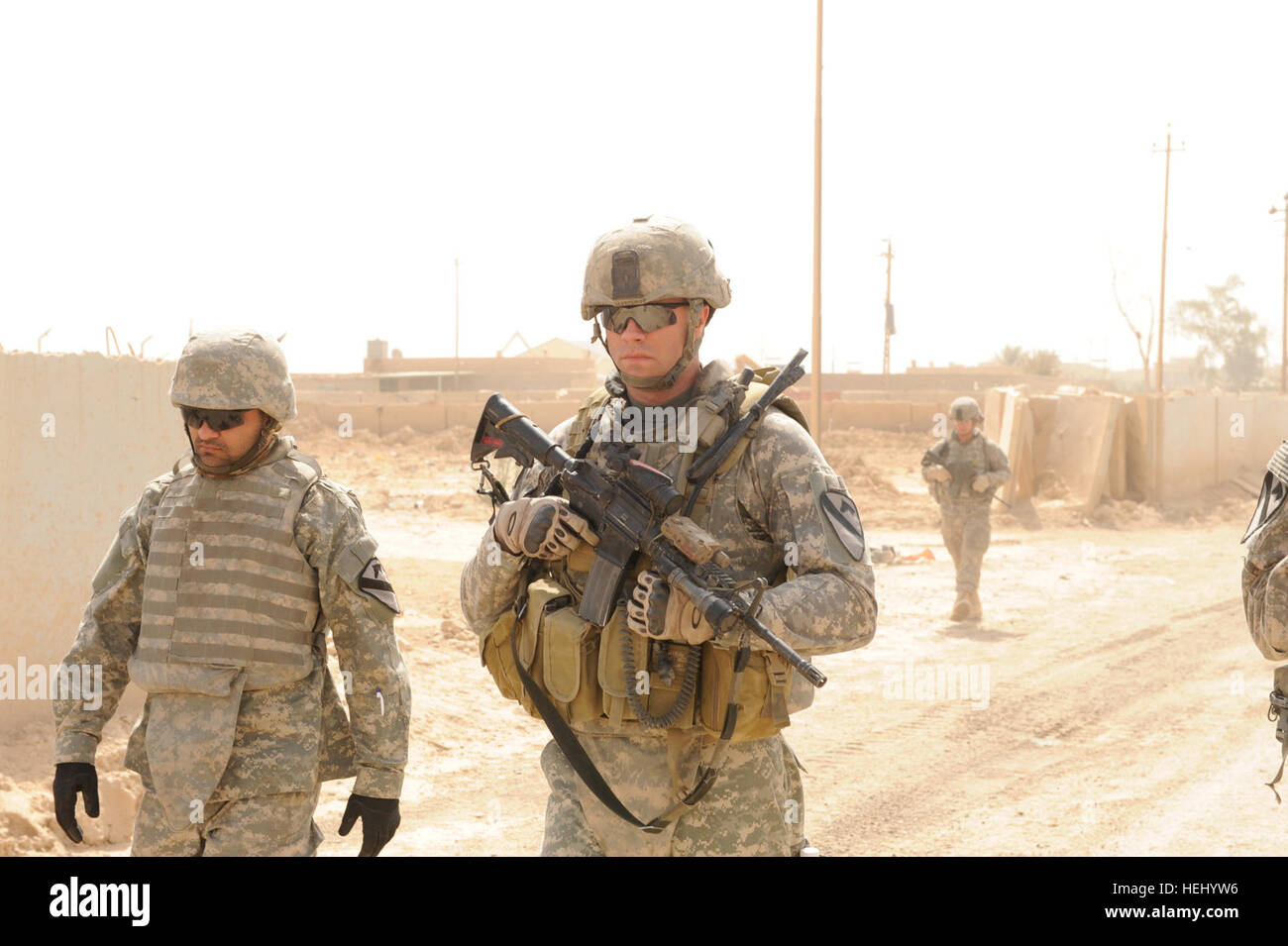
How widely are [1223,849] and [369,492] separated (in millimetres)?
17201

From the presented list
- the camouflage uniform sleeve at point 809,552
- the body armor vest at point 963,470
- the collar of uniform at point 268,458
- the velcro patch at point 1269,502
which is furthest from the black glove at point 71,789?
the body armor vest at point 963,470

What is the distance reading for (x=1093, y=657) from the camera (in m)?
10.8

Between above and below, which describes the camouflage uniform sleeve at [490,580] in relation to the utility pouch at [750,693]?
above

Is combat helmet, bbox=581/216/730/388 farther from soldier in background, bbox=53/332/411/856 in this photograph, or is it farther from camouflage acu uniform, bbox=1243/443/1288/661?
camouflage acu uniform, bbox=1243/443/1288/661

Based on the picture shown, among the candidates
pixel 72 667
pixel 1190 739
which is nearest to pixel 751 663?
Result: pixel 72 667

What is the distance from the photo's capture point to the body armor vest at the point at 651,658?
10.4 ft

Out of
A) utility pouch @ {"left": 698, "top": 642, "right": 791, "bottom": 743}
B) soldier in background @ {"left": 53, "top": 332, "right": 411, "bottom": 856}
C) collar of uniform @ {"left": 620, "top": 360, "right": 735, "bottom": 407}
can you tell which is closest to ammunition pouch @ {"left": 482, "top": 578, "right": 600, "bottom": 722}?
utility pouch @ {"left": 698, "top": 642, "right": 791, "bottom": 743}

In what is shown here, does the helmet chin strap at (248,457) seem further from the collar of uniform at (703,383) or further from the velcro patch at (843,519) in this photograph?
the velcro patch at (843,519)

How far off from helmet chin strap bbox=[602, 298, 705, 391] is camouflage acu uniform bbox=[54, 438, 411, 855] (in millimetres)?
861

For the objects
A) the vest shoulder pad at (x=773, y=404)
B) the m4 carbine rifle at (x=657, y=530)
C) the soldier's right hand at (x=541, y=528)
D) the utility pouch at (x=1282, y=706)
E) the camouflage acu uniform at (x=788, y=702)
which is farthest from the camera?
the utility pouch at (x=1282, y=706)

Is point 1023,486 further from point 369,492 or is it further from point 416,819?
point 416,819

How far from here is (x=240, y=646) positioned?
3600 mm

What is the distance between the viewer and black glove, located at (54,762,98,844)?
3.61 meters

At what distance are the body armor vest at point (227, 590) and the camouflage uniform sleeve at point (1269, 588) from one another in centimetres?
257
